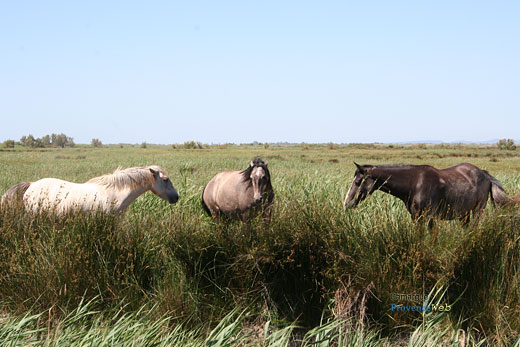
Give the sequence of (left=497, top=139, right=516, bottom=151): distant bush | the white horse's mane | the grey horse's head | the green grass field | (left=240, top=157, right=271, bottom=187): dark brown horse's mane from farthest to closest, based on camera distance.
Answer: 1. (left=497, top=139, right=516, bottom=151): distant bush
2. the white horse's mane
3. (left=240, top=157, right=271, bottom=187): dark brown horse's mane
4. the grey horse's head
5. the green grass field

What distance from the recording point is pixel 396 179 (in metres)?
6.44

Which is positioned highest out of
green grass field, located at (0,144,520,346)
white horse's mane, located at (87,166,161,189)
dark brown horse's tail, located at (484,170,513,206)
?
white horse's mane, located at (87,166,161,189)

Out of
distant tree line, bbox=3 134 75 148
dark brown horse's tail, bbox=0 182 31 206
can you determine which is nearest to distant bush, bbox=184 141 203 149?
distant tree line, bbox=3 134 75 148

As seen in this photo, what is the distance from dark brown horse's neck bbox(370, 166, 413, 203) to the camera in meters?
6.41

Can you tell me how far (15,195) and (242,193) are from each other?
13.9 ft

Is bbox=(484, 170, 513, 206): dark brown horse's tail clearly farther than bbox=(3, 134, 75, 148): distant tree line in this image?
No

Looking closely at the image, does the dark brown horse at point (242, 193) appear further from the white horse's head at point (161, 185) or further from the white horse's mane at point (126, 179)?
the white horse's mane at point (126, 179)

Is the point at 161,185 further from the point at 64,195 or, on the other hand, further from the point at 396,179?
the point at 396,179

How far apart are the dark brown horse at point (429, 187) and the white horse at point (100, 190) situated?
143 inches

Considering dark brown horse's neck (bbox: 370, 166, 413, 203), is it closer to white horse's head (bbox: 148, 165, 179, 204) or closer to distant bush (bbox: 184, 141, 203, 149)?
white horse's head (bbox: 148, 165, 179, 204)

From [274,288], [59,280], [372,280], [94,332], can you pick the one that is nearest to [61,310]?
[59,280]

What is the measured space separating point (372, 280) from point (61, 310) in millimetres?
4027

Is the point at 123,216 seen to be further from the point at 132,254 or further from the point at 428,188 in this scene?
the point at 428,188

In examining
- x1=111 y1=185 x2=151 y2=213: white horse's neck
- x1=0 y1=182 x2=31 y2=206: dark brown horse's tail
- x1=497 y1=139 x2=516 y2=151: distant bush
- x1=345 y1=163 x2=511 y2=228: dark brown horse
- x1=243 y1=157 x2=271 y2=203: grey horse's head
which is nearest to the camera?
x1=243 y1=157 x2=271 y2=203: grey horse's head
